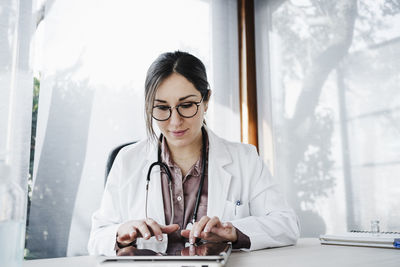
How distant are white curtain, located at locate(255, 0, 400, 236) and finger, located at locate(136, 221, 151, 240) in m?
1.34

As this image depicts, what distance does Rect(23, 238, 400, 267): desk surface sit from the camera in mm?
852

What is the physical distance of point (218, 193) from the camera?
1.40 meters

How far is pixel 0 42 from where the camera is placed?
1579 millimetres

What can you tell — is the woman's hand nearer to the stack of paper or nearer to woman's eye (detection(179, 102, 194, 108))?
the stack of paper

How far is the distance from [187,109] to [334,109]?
3.54 ft

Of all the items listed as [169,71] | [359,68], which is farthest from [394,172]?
[169,71]

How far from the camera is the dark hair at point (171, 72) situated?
4.65 feet

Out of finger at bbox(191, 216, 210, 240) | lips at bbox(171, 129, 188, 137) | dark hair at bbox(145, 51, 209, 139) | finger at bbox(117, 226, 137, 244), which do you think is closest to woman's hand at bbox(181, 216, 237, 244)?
finger at bbox(191, 216, 210, 240)

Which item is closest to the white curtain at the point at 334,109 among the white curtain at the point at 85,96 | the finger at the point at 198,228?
the white curtain at the point at 85,96

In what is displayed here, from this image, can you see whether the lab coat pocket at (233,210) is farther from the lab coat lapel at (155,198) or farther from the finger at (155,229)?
the finger at (155,229)

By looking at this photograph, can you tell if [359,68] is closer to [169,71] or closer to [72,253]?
[169,71]

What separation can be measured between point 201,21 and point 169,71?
4.10 feet

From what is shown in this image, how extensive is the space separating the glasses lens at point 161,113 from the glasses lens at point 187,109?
5cm

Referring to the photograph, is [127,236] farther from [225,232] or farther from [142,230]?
[225,232]
